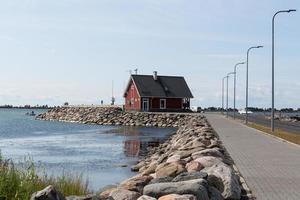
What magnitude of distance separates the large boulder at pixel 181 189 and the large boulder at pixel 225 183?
846mm

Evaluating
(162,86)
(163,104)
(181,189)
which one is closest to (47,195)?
(181,189)

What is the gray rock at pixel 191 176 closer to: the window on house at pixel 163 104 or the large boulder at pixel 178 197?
the large boulder at pixel 178 197

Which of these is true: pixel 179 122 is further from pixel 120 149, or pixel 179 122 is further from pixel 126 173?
pixel 126 173

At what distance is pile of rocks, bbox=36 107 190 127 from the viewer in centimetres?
7512

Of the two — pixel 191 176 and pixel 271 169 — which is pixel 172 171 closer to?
pixel 191 176

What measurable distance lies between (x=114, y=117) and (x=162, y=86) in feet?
33.9

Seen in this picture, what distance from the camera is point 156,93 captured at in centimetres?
8675

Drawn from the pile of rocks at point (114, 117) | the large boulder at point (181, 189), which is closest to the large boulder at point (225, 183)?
the large boulder at point (181, 189)

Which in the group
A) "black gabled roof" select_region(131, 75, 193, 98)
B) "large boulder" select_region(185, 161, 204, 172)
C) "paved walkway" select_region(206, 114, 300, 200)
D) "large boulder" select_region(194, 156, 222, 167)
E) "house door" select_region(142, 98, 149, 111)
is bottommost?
"paved walkway" select_region(206, 114, 300, 200)

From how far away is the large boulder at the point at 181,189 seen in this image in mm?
10344

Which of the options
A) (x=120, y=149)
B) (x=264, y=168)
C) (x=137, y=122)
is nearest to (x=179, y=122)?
(x=137, y=122)

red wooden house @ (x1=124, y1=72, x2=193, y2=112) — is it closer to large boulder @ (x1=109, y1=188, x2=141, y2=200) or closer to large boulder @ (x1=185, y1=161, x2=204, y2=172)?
large boulder @ (x1=185, y1=161, x2=204, y2=172)

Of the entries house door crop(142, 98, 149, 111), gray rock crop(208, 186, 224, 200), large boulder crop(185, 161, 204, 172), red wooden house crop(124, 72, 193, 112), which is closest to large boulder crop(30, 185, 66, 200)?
gray rock crop(208, 186, 224, 200)

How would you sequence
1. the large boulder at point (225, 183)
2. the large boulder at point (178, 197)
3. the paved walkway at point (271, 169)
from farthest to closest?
1. the paved walkway at point (271, 169)
2. the large boulder at point (225, 183)
3. the large boulder at point (178, 197)
